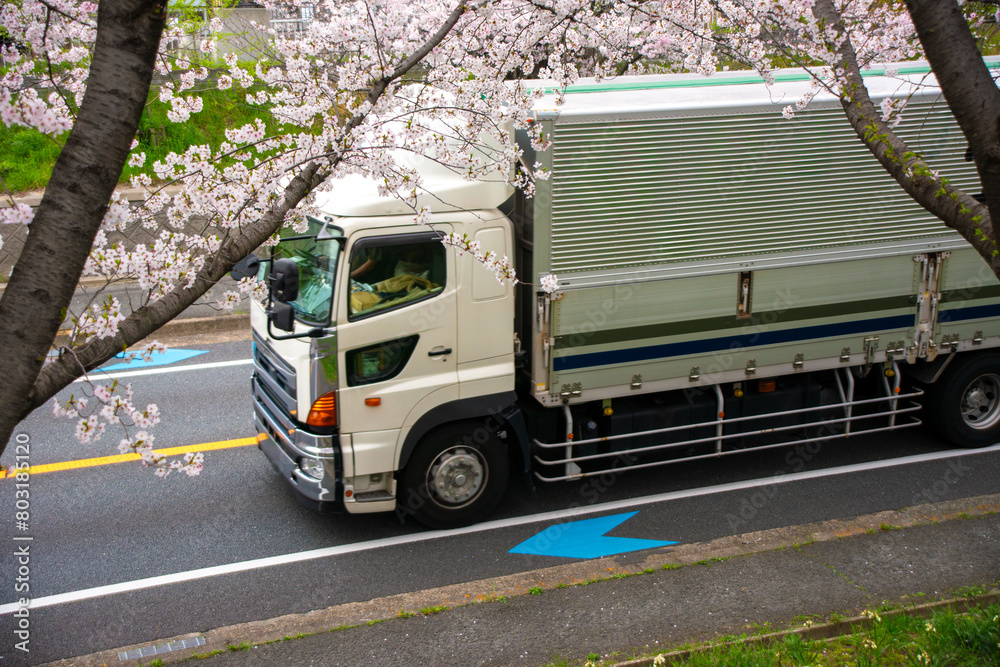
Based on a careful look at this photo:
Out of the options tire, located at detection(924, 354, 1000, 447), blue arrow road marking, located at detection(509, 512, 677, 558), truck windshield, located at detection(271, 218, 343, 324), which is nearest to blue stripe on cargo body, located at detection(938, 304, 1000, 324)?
tire, located at detection(924, 354, 1000, 447)

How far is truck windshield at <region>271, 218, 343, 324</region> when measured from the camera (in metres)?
5.63

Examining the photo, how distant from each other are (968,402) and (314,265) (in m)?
6.20

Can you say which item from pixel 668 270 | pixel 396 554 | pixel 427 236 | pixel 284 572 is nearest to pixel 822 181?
pixel 668 270

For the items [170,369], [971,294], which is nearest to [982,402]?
[971,294]

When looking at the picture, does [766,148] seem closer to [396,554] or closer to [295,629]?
[396,554]

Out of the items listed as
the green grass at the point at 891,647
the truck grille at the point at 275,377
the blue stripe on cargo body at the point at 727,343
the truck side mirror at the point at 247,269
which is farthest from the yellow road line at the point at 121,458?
the green grass at the point at 891,647

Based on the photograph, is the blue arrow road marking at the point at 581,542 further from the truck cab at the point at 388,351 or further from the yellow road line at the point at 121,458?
the yellow road line at the point at 121,458

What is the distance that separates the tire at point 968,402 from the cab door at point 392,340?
4.71m

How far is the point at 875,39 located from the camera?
7.89 m

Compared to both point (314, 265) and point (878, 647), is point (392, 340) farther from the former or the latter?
point (878, 647)

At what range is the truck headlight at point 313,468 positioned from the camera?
5.82 metres

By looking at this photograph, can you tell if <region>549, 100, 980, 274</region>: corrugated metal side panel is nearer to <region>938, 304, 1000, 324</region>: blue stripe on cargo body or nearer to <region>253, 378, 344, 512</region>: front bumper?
<region>938, 304, 1000, 324</region>: blue stripe on cargo body

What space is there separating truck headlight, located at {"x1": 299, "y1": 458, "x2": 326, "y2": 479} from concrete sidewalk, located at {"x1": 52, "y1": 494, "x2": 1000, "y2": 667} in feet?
3.40

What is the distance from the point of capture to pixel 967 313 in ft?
23.4
